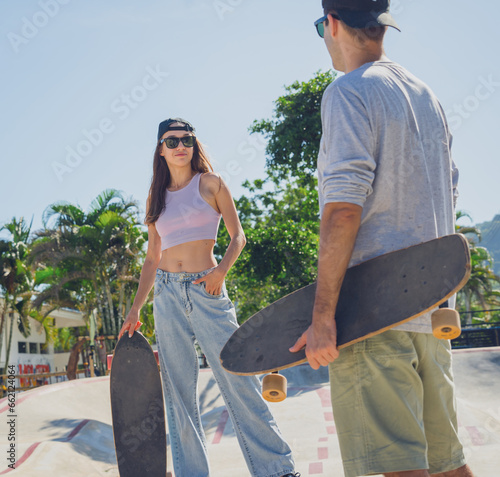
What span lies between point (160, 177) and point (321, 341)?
2281 mm

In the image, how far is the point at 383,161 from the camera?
1.92 meters

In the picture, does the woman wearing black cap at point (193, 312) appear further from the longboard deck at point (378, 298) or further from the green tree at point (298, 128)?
the green tree at point (298, 128)

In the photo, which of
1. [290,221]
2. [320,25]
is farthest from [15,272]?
[320,25]

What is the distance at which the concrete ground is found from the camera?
4590 mm

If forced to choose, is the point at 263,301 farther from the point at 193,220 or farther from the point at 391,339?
the point at 391,339

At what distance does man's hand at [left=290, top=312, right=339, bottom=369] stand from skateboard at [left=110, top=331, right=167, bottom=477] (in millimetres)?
1928

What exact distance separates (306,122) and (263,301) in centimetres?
1109

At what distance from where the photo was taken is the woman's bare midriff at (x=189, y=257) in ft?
11.3

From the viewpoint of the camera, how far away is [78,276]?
21.0 m

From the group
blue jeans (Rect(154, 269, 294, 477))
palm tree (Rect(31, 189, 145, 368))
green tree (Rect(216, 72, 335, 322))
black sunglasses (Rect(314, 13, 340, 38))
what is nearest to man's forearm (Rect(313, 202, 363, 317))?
black sunglasses (Rect(314, 13, 340, 38))

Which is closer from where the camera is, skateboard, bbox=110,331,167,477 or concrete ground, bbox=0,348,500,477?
skateboard, bbox=110,331,167,477

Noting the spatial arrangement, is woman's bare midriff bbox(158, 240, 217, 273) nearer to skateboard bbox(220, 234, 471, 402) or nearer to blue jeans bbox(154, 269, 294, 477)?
blue jeans bbox(154, 269, 294, 477)

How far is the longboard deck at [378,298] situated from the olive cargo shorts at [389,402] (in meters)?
0.07

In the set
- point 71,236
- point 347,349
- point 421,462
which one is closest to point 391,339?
point 347,349
